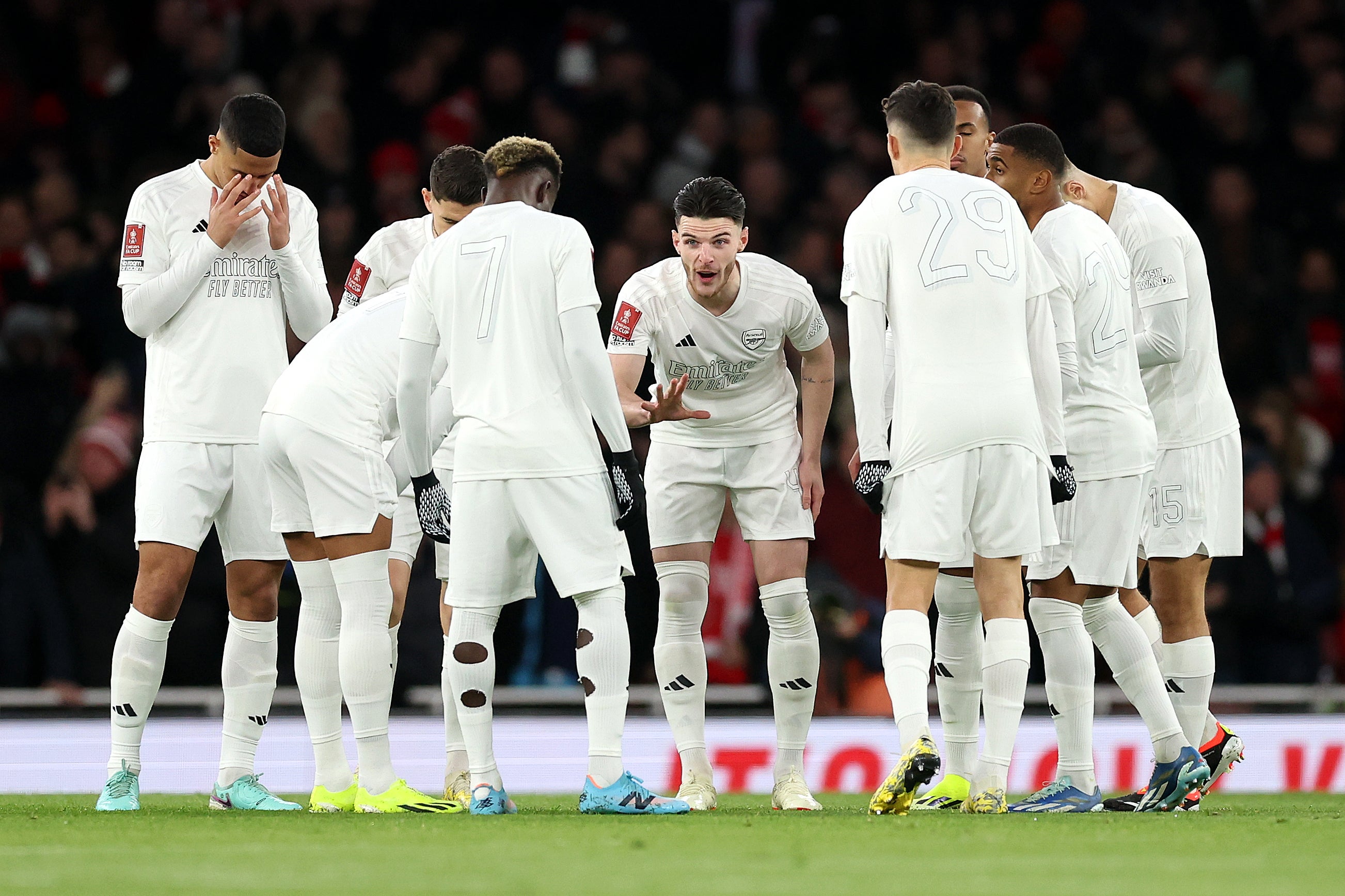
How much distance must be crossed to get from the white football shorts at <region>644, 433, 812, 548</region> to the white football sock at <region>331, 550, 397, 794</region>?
1.30 meters

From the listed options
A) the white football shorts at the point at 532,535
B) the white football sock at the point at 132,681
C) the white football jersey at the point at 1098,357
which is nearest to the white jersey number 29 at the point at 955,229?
the white football jersey at the point at 1098,357

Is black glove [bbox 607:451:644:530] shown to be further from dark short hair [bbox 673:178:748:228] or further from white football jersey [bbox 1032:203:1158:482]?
white football jersey [bbox 1032:203:1158:482]

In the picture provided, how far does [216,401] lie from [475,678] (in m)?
1.63

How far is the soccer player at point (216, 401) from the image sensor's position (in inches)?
261

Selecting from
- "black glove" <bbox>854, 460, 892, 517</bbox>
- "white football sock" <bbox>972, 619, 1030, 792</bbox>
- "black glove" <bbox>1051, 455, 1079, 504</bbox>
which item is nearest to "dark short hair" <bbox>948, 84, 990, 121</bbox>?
"black glove" <bbox>1051, 455, 1079, 504</bbox>

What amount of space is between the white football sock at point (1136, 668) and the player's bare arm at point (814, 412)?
1.07 m

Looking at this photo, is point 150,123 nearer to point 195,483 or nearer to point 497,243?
point 195,483

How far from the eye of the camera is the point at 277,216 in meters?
6.79

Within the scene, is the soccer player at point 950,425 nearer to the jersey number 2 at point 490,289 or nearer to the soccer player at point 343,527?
the jersey number 2 at point 490,289

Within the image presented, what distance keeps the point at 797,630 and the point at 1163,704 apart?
56.1 inches

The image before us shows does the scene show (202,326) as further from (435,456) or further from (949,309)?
(949,309)

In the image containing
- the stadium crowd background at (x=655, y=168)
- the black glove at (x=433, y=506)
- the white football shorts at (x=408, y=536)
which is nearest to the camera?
the black glove at (x=433, y=506)

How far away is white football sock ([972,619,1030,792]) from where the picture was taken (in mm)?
5910

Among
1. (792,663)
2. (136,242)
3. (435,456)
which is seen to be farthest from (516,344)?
(792,663)
